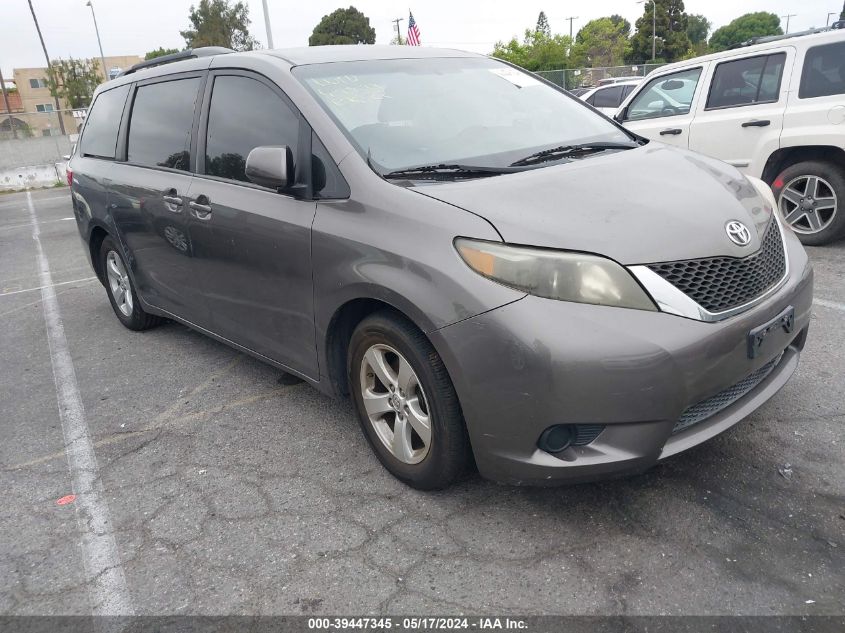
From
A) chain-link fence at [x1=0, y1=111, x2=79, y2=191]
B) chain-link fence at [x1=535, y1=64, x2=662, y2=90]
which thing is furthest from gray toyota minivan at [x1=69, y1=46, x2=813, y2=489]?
chain-link fence at [x1=535, y1=64, x2=662, y2=90]

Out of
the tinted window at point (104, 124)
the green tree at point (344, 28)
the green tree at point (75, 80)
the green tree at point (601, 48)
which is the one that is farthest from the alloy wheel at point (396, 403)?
the green tree at point (344, 28)

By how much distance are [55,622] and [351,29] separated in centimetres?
8042

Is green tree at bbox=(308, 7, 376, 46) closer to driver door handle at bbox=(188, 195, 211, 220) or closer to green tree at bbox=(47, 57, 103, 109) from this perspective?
green tree at bbox=(47, 57, 103, 109)

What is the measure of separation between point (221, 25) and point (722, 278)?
6266 centimetres

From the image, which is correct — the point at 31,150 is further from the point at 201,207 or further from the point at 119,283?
the point at 201,207

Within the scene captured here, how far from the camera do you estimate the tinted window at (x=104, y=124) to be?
195 inches

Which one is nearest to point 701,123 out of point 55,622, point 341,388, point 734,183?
point 734,183

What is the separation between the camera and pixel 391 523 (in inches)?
107

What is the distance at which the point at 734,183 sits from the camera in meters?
3.02

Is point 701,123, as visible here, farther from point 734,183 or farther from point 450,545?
point 450,545

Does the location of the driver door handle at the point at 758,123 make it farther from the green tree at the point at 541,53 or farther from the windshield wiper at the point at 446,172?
the green tree at the point at 541,53

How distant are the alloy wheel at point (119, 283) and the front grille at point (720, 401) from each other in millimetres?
4099

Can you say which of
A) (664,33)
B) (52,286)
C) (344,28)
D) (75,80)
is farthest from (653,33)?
(52,286)

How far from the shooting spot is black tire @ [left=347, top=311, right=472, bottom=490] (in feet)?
8.34
